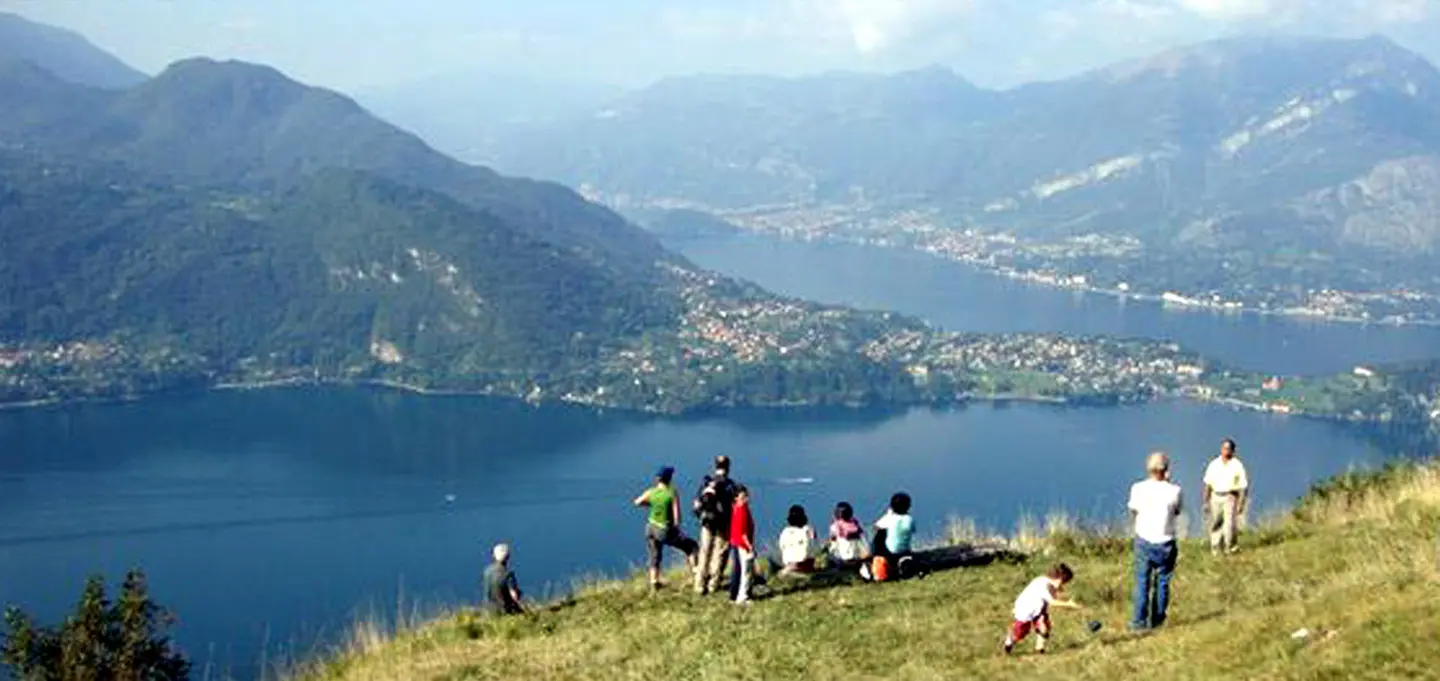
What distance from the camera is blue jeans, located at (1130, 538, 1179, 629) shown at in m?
11.1

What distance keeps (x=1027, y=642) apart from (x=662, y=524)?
17.8 ft

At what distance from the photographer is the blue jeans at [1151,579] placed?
36.4ft

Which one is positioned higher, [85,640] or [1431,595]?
[1431,595]

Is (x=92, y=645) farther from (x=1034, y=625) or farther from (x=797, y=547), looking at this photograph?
(x=1034, y=625)

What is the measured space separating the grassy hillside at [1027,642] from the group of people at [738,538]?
1.29 ft

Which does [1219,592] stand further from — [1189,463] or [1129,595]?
[1189,463]

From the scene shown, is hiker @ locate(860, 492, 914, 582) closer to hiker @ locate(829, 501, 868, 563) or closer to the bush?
hiker @ locate(829, 501, 868, 563)

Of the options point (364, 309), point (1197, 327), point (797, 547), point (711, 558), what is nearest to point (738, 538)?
point (711, 558)

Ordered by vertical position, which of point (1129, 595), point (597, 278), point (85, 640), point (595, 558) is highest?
point (597, 278)

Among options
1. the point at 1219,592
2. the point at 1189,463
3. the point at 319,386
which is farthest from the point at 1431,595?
the point at 319,386

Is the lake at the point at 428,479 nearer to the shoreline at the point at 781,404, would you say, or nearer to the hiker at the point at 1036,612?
the shoreline at the point at 781,404

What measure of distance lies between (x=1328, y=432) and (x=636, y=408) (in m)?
62.1

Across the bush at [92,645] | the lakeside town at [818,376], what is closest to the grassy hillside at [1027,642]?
the bush at [92,645]

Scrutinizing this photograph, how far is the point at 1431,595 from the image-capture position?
9461mm
